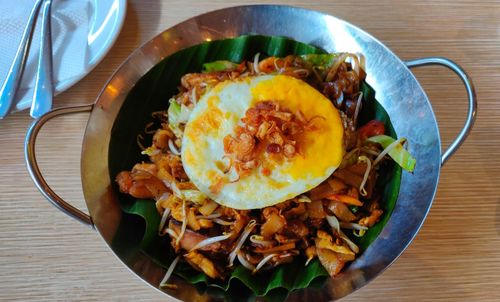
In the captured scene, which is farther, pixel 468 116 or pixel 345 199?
pixel 345 199

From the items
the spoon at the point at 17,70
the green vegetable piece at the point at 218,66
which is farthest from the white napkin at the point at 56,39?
the green vegetable piece at the point at 218,66

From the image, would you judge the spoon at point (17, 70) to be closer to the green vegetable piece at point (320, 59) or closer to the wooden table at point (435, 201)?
the wooden table at point (435, 201)

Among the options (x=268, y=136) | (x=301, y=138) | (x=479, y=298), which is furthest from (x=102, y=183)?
(x=479, y=298)

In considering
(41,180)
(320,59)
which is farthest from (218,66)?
(41,180)

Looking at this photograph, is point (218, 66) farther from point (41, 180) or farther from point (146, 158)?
point (41, 180)

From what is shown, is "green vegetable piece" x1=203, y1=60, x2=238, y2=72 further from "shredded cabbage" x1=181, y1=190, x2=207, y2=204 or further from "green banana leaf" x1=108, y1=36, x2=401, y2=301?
"shredded cabbage" x1=181, y1=190, x2=207, y2=204
